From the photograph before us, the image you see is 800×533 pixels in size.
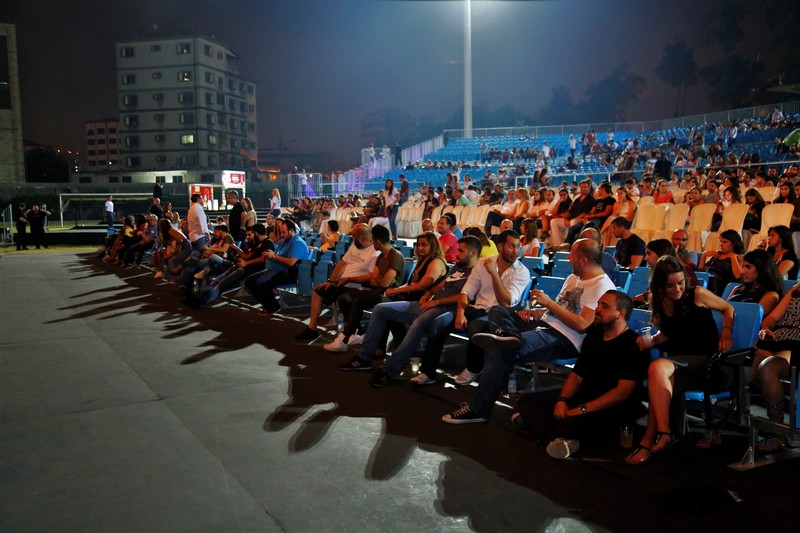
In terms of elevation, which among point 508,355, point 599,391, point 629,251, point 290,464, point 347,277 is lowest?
point 290,464

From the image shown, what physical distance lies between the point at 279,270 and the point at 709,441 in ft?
22.6

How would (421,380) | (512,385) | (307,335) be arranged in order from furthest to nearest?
(307,335) → (421,380) → (512,385)

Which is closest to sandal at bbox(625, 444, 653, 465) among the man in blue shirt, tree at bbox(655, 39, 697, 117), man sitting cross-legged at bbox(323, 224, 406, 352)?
man sitting cross-legged at bbox(323, 224, 406, 352)

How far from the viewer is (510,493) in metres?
3.67

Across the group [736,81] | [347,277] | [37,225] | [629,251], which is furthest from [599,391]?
[736,81]

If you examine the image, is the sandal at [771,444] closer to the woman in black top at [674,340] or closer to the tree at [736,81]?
the woman in black top at [674,340]

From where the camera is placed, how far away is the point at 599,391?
444 cm

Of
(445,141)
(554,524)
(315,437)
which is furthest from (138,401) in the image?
(445,141)

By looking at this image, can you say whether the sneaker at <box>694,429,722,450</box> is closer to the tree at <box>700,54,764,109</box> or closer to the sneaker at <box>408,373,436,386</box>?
the sneaker at <box>408,373,436,386</box>

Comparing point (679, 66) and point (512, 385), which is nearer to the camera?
point (512, 385)

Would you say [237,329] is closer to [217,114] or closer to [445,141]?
[445,141]

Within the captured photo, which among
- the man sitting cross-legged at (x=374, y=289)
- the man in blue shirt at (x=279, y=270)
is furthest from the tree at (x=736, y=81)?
the man sitting cross-legged at (x=374, y=289)

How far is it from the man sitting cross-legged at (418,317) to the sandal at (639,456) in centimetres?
218

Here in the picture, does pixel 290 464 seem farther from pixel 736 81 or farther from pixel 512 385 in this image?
pixel 736 81
